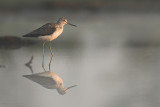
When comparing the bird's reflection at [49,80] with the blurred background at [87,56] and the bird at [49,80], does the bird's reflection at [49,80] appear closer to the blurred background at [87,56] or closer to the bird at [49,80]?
the bird at [49,80]

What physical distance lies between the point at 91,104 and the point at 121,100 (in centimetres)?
47

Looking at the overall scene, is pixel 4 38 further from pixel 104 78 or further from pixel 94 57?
pixel 104 78

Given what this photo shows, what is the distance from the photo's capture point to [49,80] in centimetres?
613

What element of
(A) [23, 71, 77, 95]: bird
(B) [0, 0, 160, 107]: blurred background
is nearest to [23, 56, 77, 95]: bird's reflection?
(A) [23, 71, 77, 95]: bird

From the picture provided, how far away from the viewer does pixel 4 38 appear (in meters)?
10.2

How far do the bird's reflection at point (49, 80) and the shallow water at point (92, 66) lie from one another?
0.33 feet

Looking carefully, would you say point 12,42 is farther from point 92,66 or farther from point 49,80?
point 49,80

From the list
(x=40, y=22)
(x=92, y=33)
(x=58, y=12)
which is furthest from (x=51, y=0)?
(x=92, y=33)

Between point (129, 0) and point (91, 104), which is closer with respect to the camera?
point (91, 104)

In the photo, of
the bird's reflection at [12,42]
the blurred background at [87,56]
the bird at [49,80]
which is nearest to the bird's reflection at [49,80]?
the bird at [49,80]

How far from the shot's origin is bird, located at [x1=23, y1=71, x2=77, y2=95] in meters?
5.65

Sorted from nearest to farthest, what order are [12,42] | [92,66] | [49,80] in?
[49,80]
[92,66]
[12,42]

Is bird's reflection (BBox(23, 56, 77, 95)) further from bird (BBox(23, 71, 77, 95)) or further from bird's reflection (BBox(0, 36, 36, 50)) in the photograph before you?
bird's reflection (BBox(0, 36, 36, 50))

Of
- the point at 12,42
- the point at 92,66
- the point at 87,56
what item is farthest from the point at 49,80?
→ the point at 12,42
